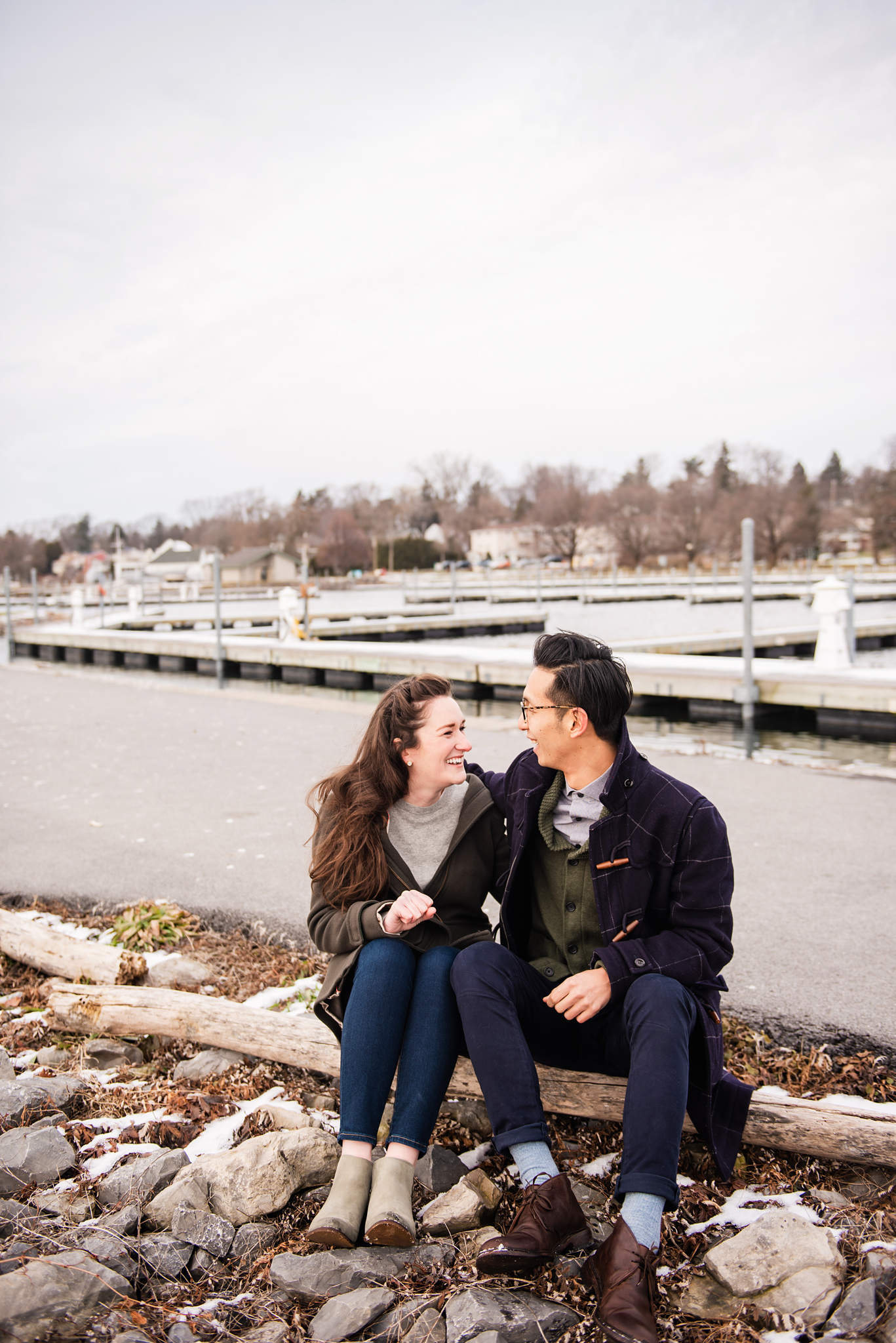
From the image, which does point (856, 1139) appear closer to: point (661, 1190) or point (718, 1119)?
point (718, 1119)

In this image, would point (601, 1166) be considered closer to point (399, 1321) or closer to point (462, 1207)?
point (462, 1207)

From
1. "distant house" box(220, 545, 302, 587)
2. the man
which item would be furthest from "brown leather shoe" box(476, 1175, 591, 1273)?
"distant house" box(220, 545, 302, 587)

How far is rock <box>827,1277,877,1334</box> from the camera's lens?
5.71ft

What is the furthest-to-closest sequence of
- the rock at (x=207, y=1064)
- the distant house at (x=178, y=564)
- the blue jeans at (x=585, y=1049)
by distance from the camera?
1. the distant house at (x=178, y=564)
2. the rock at (x=207, y=1064)
3. the blue jeans at (x=585, y=1049)

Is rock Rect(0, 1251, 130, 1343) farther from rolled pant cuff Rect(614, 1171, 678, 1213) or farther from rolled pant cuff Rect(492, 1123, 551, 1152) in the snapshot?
rolled pant cuff Rect(614, 1171, 678, 1213)

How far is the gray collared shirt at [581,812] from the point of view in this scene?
7.80ft

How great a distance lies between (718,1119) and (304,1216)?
947 mm

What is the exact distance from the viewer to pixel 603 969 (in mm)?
2199

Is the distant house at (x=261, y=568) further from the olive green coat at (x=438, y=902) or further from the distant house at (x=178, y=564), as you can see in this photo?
the olive green coat at (x=438, y=902)

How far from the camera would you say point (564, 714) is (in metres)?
2.39

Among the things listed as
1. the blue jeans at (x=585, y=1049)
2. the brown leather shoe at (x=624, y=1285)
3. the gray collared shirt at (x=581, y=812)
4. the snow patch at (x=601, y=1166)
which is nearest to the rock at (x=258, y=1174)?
the blue jeans at (x=585, y=1049)

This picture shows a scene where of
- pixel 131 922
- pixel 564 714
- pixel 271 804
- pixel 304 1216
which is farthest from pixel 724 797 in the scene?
pixel 304 1216

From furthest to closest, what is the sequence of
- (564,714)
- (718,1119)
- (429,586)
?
(429,586) < (564,714) < (718,1119)

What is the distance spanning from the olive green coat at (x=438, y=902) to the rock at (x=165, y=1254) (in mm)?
596
